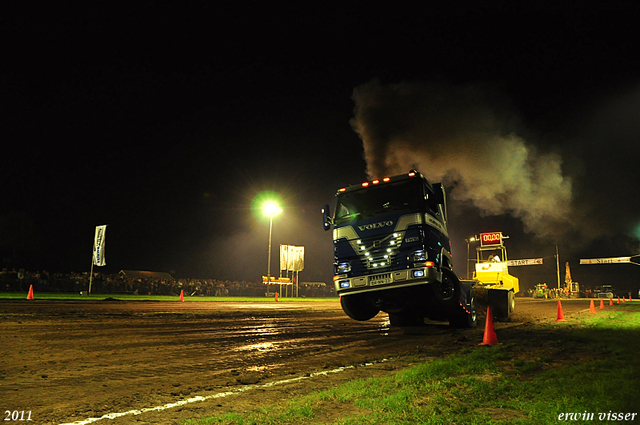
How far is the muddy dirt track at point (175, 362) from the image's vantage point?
13.3 ft

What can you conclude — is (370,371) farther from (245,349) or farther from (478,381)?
(245,349)

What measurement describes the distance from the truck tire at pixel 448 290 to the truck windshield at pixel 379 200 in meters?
2.06

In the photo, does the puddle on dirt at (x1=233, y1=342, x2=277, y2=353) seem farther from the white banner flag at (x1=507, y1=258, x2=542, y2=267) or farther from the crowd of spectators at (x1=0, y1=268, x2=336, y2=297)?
the white banner flag at (x1=507, y1=258, x2=542, y2=267)

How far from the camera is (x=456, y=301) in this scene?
10.9 metres

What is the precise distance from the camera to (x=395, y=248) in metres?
9.98

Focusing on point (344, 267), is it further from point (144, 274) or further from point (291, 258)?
point (144, 274)

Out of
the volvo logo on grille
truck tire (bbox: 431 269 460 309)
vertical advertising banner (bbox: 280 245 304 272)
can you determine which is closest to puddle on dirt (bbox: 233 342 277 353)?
the volvo logo on grille

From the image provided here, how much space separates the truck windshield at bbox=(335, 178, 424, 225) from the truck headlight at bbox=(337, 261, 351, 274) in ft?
3.56

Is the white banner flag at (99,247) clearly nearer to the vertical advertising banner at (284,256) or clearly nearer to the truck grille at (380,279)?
the vertical advertising banner at (284,256)

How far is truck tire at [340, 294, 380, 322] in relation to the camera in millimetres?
11342

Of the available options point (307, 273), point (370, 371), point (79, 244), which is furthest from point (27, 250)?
point (370, 371)

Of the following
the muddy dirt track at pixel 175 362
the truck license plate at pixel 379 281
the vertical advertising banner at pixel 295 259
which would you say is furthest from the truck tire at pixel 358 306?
the vertical advertising banner at pixel 295 259

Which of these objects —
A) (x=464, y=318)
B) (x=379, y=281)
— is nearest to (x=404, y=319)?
(x=464, y=318)

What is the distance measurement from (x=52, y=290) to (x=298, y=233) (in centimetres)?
4819
